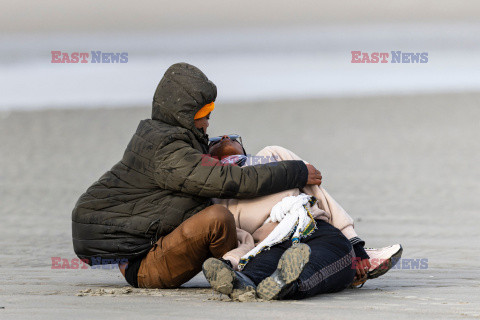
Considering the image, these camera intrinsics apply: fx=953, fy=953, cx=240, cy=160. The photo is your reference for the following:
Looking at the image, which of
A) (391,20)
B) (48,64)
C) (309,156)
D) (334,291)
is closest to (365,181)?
(309,156)

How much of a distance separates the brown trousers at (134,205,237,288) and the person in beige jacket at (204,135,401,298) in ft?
0.39

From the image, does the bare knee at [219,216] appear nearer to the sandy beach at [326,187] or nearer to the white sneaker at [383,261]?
the sandy beach at [326,187]

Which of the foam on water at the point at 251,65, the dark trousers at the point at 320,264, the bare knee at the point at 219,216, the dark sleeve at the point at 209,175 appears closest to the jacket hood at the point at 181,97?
the dark sleeve at the point at 209,175

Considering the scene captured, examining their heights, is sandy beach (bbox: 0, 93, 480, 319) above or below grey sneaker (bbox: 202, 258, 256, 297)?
below

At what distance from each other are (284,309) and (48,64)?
18.5 meters

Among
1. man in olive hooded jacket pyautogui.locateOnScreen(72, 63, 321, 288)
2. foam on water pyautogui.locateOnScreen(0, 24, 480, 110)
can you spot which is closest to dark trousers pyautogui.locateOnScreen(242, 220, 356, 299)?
man in olive hooded jacket pyautogui.locateOnScreen(72, 63, 321, 288)

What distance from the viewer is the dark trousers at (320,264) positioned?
495 centimetres

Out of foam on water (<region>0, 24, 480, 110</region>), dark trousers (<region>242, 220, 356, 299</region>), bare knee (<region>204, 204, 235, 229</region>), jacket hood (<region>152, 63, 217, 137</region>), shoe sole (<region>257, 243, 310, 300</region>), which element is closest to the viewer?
shoe sole (<region>257, 243, 310, 300</region>)

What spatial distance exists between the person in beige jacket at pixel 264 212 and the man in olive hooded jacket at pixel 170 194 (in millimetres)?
124

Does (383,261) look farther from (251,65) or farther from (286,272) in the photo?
(251,65)

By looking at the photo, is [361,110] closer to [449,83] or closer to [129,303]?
[449,83]

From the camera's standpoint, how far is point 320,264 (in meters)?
5.11

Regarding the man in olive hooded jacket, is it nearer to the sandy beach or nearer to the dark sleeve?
the dark sleeve

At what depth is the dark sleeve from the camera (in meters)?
5.19
